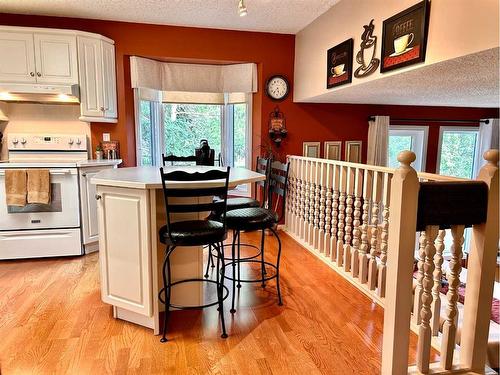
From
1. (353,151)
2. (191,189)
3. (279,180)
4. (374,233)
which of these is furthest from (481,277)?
(353,151)

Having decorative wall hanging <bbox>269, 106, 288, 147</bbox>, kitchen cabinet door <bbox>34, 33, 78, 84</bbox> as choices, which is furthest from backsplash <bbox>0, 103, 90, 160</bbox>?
decorative wall hanging <bbox>269, 106, 288, 147</bbox>

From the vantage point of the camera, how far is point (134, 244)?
2.10 metres

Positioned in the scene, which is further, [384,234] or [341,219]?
[341,219]

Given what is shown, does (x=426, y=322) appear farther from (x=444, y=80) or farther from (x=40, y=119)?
(x=40, y=119)

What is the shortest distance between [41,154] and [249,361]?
3.46 m

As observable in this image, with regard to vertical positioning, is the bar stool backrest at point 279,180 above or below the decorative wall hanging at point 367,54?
below

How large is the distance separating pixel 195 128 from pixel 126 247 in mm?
3038

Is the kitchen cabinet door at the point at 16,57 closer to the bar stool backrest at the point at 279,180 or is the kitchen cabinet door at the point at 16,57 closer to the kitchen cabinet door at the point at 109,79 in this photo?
the kitchen cabinet door at the point at 109,79

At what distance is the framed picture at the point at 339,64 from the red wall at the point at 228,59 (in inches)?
42.0

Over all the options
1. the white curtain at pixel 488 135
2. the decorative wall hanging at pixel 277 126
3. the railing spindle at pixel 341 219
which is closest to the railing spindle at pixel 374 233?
the railing spindle at pixel 341 219

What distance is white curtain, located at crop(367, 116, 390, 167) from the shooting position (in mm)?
4891

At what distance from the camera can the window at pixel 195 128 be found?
4.70 metres

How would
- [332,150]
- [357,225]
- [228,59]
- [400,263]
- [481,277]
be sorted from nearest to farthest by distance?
[400,263]
[481,277]
[357,225]
[228,59]
[332,150]

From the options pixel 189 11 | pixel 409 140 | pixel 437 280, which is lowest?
pixel 437 280
